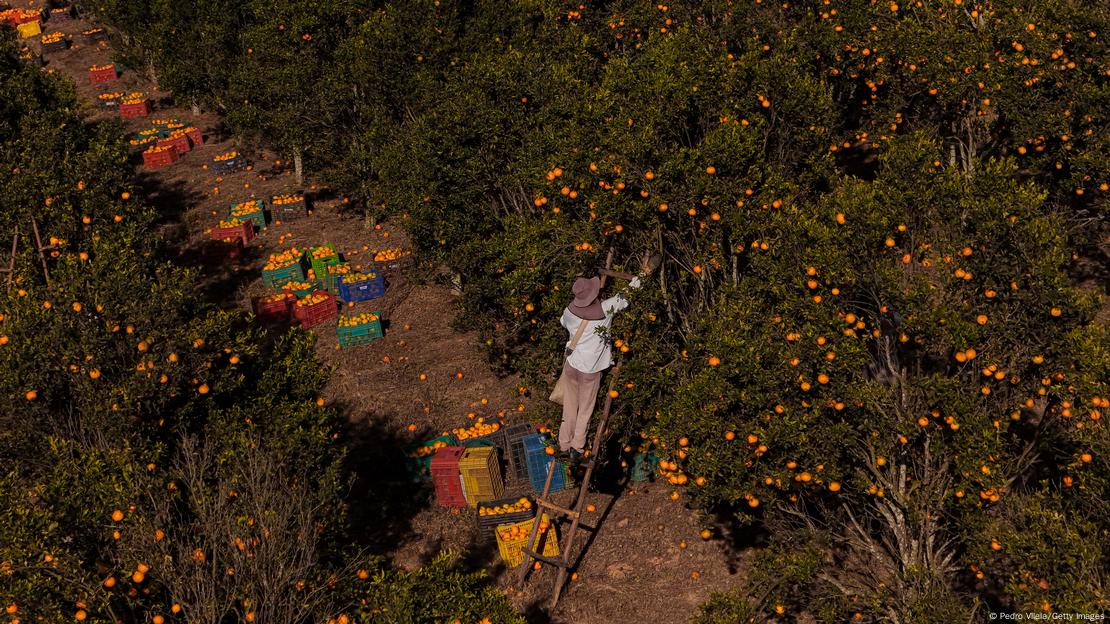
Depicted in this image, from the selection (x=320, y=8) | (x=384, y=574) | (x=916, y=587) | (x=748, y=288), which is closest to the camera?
(x=384, y=574)

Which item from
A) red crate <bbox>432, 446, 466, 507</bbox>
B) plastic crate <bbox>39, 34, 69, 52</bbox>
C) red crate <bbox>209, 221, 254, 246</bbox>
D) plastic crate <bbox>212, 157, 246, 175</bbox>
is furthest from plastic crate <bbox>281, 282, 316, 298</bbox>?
plastic crate <bbox>39, 34, 69, 52</bbox>

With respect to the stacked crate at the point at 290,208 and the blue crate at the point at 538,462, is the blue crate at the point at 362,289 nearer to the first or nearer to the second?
the stacked crate at the point at 290,208

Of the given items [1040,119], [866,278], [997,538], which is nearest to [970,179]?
[866,278]

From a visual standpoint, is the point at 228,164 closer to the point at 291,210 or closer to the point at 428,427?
the point at 291,210

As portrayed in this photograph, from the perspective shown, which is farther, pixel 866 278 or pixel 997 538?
pixel 866 278

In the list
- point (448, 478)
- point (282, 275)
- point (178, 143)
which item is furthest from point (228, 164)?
point (448, 478)

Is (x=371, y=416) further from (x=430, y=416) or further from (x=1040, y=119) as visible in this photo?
(x=1040, y=119)

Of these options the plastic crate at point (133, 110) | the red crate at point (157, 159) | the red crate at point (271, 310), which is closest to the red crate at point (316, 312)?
the red crate at point (271, 310)
